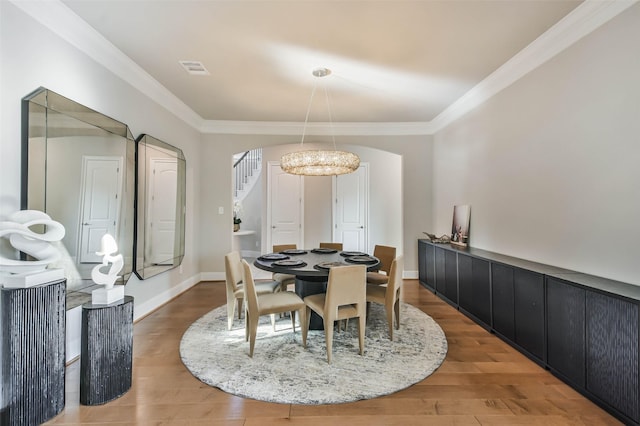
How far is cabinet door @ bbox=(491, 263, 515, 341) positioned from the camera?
9.25ft

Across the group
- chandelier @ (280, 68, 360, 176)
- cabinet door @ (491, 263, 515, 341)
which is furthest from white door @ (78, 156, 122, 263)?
cabinet door @ (491, 263, 515, 341)

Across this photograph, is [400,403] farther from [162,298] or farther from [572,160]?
[162,298]

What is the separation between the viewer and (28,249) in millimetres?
1841

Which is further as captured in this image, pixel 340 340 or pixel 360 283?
pixel 340 340

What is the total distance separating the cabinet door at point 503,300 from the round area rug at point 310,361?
568 mm

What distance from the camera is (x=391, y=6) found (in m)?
2.30

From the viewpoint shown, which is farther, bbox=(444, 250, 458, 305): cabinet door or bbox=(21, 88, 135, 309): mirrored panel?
bbox=(444, 250, 458, 305): cabinet door

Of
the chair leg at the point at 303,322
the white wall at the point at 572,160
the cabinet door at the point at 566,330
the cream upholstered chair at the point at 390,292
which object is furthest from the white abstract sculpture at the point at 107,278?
the white wall at the point at 572,160

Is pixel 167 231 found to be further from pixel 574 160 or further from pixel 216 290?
pixel 574 160

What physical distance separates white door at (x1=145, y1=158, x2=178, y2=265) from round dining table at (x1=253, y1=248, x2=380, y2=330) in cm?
150

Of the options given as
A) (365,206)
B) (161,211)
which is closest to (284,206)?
(365,206)

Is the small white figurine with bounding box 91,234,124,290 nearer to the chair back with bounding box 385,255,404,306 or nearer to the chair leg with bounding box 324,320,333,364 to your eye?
the chair leg with bounding box 324,320,333,364

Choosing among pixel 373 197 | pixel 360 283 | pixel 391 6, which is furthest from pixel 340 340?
pixel 373 197

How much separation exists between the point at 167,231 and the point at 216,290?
1.25 meters
